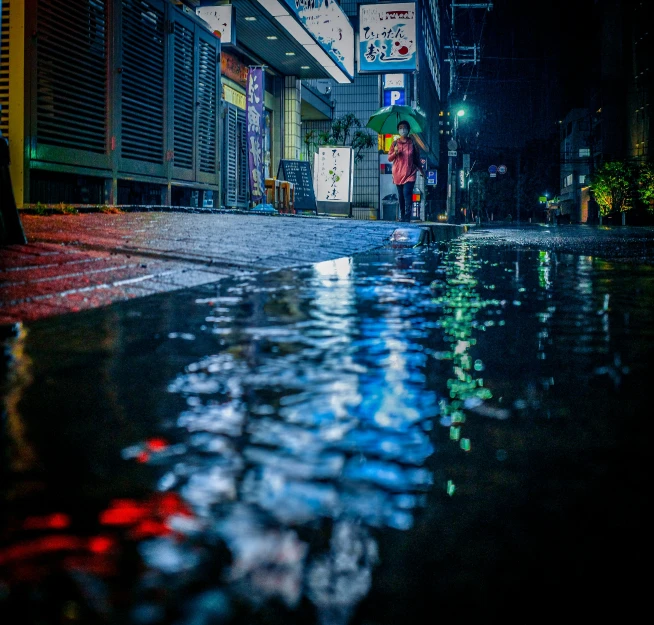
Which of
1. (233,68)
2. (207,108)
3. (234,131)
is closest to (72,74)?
(207,108)

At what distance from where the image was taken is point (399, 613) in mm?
617

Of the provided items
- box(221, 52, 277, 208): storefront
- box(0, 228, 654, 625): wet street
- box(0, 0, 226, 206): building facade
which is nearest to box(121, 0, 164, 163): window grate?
box(0, 0, 226, 206): building facade

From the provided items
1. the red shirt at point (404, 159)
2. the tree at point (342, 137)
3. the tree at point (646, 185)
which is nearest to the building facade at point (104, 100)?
the red shirt at point (404, 159)

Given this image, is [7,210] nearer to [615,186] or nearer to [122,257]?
[122,257]

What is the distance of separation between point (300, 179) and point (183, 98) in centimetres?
769

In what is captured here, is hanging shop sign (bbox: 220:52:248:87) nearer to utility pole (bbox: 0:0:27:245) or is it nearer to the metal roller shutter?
the metal roller shutter

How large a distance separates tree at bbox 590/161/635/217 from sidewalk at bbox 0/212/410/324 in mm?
31717

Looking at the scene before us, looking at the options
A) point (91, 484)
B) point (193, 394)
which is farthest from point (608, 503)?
point (193, 394)

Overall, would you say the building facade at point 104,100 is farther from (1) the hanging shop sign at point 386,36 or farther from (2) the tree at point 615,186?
(2) the tree at point 615,186

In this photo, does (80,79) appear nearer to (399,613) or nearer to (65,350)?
(65,350)

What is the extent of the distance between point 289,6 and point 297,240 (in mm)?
9999

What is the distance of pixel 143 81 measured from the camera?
11.1 m

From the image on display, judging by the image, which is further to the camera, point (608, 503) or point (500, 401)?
point (500, 401)

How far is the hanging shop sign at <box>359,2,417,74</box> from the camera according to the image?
26750 millimetres
